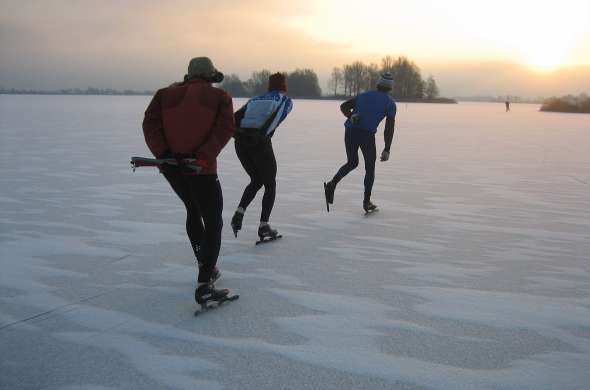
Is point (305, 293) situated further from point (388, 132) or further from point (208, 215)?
point (388, 132)

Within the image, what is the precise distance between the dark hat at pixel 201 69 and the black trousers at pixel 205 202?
57cm

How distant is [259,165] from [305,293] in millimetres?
1559

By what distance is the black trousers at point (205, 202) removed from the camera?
10.6 feet

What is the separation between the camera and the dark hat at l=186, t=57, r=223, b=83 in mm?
3119

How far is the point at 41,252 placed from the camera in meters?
4.47

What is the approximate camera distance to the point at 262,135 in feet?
15.2

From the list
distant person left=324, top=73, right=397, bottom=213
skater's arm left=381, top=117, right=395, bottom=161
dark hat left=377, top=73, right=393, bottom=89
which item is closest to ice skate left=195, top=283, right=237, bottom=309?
distant person left=324, top=73, right=397, bottom=213

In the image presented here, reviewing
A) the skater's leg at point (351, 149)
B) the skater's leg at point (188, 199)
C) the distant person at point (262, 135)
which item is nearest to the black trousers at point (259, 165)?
the distant person at point (262, 135)

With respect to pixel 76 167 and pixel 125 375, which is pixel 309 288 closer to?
pixel 125 375

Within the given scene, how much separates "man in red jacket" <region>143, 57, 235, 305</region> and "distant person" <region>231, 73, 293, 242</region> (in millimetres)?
1379

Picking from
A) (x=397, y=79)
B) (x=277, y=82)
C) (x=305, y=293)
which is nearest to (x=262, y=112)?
(x=277, y=82)

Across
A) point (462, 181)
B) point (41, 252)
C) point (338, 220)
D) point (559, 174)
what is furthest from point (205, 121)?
point (559, 174)

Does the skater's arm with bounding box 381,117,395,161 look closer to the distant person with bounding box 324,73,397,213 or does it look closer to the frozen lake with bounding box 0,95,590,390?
the distant person with bounding box 324,73,397,213

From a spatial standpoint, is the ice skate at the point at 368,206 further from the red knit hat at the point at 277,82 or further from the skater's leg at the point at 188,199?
the skater's leg at the point at 188,199
